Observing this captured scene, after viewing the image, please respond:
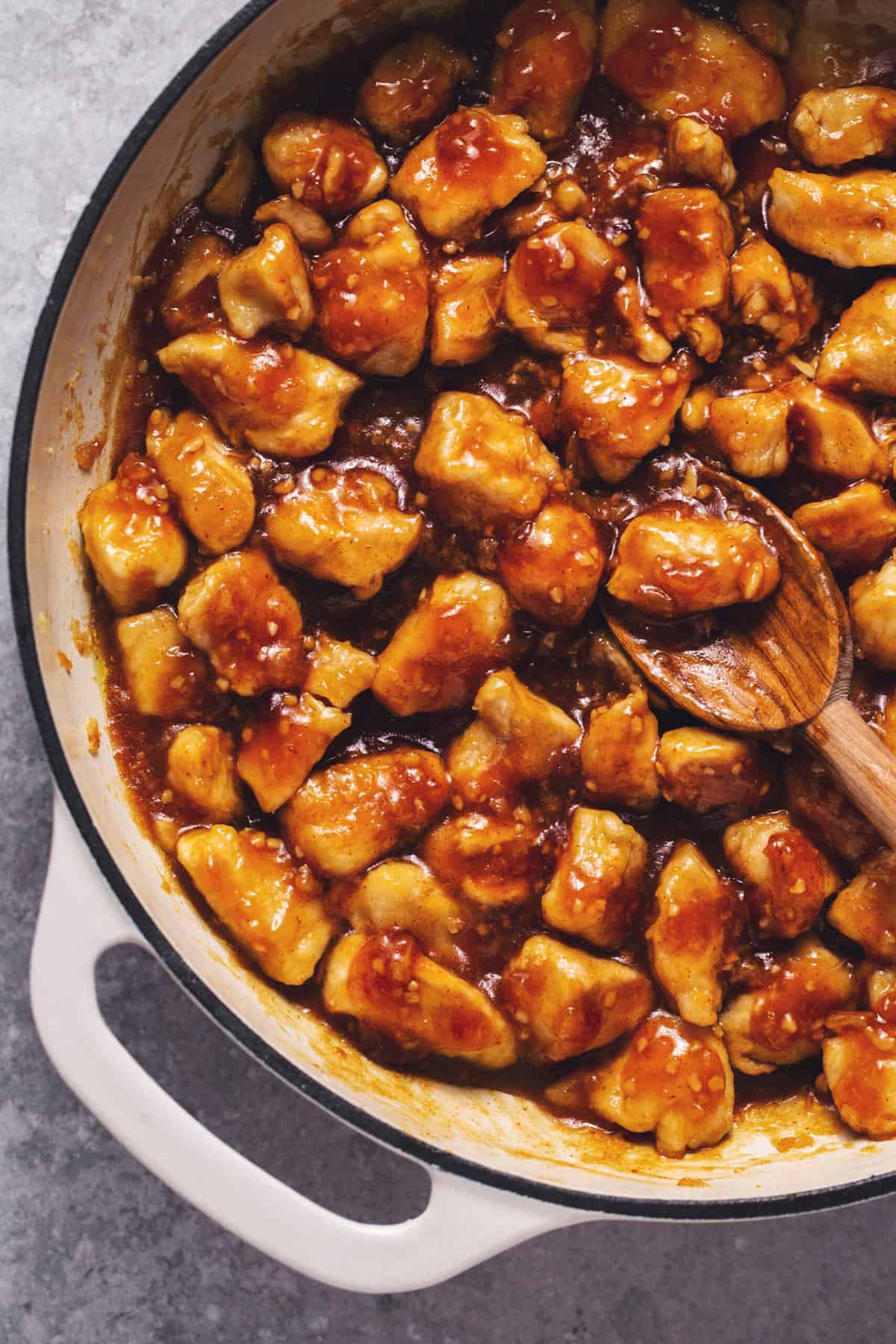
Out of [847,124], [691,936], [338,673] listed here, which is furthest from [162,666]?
[847,124]

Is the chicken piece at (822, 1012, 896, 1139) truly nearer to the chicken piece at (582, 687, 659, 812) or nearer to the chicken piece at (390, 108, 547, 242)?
the chicken piece at (582, 687, 659, 812)

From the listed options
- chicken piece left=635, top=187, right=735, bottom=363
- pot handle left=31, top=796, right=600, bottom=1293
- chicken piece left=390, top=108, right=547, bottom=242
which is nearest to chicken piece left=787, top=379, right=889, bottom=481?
chicken piece left=635, top=187, right=735, bottom=363

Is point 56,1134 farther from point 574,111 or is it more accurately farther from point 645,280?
point 574,111

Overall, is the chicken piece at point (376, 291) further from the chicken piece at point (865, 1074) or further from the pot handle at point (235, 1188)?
the chicken piece at point (865, 1074)

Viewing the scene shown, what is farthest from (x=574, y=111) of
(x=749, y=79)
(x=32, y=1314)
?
(x=32, y=1314)

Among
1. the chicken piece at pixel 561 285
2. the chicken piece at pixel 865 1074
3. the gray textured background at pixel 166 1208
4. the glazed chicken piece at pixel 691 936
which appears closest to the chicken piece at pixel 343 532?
the chicken piece at pixel 561 285

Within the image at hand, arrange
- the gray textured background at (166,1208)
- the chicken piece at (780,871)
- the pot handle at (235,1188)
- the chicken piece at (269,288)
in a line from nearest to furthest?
1. the pot handle at (235,1188)
2. the chicken piece at (269,288)
3. the chicken piece at (780,871)
4. the gray textured background at (166,1208)

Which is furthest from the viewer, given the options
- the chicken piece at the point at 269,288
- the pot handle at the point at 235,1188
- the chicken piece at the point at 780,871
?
the chicken piece at the point at 780,871
